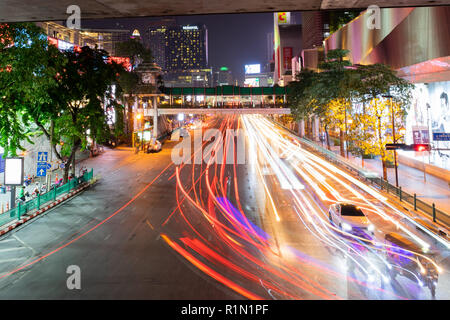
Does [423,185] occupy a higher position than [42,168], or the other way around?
[42,168]

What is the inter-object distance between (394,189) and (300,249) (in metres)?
12.9

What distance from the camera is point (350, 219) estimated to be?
50.2ft

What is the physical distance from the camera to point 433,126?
31.4 metres

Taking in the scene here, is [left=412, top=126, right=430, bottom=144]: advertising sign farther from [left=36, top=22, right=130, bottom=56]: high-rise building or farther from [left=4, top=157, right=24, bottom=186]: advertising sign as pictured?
[left=36, top=22, right=130, bottom=56]: high-rise building

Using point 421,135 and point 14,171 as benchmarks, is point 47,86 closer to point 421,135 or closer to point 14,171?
point 14,171

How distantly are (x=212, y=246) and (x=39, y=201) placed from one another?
1354 cm

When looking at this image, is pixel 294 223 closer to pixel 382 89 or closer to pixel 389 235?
pixel 389 235

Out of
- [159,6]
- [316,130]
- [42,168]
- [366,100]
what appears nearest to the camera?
[159,6]

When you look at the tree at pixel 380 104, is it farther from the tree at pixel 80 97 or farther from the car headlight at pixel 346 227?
the tree at pixel 80 97

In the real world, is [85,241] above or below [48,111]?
below

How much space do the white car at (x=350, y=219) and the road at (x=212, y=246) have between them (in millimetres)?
388

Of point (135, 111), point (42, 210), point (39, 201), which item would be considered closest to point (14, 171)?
point (39, 201)
